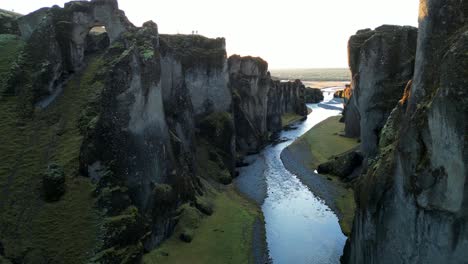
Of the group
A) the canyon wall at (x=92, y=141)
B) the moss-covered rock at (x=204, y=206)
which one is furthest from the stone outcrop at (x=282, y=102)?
the moss-covered rock at (x=204, y=206)

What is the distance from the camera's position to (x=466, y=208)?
17906 millimetres

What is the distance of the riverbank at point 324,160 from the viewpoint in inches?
1663

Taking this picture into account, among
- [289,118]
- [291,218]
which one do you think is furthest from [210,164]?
[289,118]

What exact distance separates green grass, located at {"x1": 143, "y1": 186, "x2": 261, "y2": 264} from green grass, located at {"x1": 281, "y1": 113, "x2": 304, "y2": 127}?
72.8m

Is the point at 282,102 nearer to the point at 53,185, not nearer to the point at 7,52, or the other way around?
the point at 7,52

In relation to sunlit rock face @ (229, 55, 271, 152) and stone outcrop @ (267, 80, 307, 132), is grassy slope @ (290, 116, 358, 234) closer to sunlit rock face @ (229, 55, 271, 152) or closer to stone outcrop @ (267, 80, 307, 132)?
sunlit rock face @ (229, 55, 271, 152)

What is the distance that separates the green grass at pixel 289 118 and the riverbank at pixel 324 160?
1624cm

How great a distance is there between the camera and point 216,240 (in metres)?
33.7

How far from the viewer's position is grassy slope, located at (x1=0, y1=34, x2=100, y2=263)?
24328mm

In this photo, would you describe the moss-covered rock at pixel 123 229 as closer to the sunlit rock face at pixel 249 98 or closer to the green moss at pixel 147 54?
the green moss at pixel 147 54

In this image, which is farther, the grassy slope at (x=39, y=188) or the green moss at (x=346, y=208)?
the green moss at (x=346, y=208)

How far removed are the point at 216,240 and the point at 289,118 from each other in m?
90.2

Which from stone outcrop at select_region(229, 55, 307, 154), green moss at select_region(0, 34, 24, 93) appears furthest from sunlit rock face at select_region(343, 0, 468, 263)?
stone outcrop at select_region(229, 55, 307, 154)

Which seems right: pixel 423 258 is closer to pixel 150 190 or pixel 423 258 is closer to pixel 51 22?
pixel 150 190
